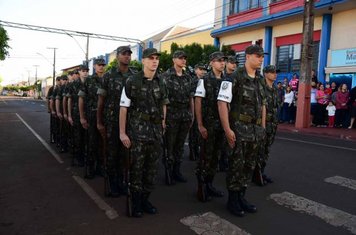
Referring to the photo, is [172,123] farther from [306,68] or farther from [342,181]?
[306,68]

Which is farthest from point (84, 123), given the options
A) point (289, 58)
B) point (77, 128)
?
Answer: point (289, 58)

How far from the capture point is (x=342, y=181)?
5891 mm

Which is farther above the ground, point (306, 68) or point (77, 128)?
point (306, 68)

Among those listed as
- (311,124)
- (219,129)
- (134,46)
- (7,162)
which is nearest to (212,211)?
(219,129)

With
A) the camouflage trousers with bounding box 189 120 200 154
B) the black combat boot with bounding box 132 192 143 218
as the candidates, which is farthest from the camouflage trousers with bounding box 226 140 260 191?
the camouflage trousers with bounding box 189 120 200 154

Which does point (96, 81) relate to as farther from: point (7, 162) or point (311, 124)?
point (311, 124)

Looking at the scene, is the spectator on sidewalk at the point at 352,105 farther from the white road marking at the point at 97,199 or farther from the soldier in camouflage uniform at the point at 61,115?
the white road marking at the point at 97,199

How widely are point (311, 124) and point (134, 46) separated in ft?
113

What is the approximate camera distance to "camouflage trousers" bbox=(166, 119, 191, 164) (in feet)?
19.2

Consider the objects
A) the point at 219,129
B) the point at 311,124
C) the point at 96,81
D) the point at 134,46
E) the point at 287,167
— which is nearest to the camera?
the point at 219,129

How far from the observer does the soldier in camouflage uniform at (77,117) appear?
6.87 m

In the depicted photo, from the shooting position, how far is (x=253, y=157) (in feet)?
13.8

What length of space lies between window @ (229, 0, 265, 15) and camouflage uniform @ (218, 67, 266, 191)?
19607 mm

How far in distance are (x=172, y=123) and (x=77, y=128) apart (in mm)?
2189
